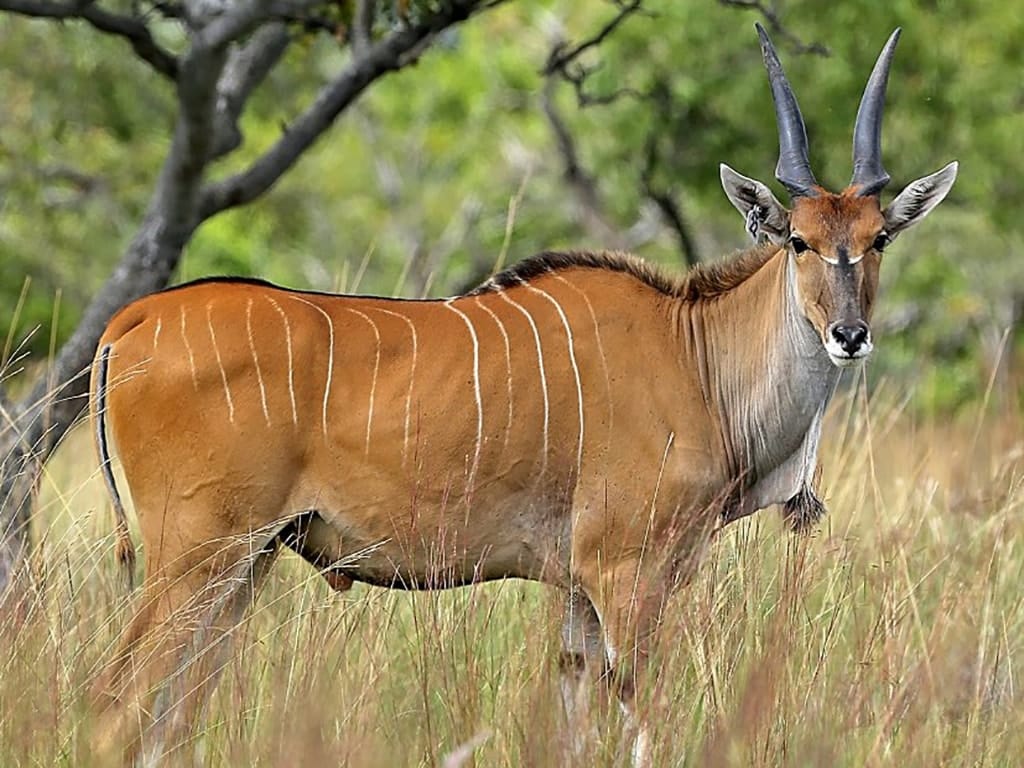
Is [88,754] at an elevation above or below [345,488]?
below

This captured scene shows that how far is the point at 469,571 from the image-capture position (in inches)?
154

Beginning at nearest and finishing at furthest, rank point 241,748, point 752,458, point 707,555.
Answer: point 241,748 < point 707,555 < point 752,458

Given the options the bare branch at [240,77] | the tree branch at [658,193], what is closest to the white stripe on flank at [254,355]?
the bare branch at [240,77]

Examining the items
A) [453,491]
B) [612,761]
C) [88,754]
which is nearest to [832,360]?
[453,491]

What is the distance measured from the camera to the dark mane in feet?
13.7

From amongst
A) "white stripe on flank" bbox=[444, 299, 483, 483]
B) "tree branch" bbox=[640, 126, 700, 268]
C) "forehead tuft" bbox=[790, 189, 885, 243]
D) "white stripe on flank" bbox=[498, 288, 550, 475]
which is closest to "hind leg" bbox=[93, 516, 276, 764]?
"white stripe on flank" bbox=[444, 299, 483, 483]

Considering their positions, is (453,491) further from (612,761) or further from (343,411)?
(612,761)

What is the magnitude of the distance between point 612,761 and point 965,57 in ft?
23.1

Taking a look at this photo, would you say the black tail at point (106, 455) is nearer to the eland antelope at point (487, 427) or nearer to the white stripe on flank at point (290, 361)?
the eland antelope at point (487, 427)

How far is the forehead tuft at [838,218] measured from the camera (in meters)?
3.87

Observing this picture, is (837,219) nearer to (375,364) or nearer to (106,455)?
(375,364)

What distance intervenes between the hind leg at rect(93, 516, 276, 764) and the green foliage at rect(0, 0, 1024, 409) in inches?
67.4

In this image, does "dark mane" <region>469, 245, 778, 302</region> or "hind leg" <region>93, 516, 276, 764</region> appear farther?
"dark mane" <region>469, 245, 778, 302</region>

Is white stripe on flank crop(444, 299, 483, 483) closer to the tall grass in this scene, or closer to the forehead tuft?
the tall grass
